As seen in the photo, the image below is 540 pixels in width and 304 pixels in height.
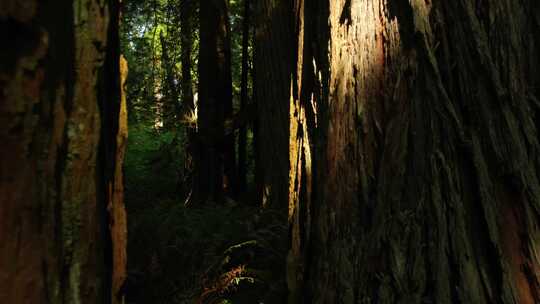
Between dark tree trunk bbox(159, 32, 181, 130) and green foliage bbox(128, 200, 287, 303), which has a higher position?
dark tree trunk bbox(159, 32, 181, 130)

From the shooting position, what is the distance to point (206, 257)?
12.1 feet

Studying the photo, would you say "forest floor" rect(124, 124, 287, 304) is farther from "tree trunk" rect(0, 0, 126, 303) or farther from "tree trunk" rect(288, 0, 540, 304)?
"tree trunk" rect(0, 0, 126, 303)

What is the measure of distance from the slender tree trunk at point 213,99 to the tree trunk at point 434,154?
4547 millimetres

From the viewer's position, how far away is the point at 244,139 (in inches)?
292

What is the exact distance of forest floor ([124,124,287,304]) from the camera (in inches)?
131

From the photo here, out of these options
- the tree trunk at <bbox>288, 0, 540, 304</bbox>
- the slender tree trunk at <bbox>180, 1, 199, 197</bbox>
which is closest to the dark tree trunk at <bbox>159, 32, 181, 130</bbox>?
the slender tree trunk at <bbox>180, 1, 199, 197</bbox>

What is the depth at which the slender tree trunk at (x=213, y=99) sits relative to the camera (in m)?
6.68

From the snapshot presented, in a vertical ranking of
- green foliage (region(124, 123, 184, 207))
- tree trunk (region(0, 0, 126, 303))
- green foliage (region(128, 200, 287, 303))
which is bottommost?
green foliage (region(128, 200, 287, 303))

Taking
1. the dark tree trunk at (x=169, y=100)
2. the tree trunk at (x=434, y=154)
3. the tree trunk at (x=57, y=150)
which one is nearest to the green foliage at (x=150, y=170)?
the dark tree trunk at (x=169, y=100)

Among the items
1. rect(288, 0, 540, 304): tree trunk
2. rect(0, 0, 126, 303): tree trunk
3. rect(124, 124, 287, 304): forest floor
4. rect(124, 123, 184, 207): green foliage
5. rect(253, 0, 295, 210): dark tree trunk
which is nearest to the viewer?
rect(0, 0, 126, 303): tree trunk

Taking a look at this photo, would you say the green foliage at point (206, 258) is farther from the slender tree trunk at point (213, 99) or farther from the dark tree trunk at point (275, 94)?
the slender tree trunk at point (213, 99)

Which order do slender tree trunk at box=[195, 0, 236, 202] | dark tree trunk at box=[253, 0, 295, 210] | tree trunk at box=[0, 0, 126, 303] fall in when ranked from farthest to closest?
1. slender tree trunk at box=[195, 0, 236, 202]
2. dark tree trunk at box=[253, 0, 295, 210]
3. tree trunk at box=[0, 0, 126, 303]

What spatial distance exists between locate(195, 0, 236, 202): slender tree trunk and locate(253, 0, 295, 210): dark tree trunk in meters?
1.76

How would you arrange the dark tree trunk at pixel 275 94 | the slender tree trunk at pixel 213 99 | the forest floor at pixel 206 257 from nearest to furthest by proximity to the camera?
1. the forest floor at pixel 206 257
2. the dark tree trunk at pixel 275 94
3. the slender tree trunk at pixel 213 99
